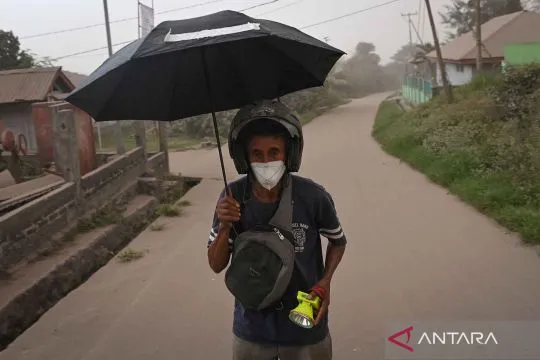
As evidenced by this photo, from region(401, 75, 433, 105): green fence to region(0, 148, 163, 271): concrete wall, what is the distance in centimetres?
1468

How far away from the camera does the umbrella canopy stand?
6.37 feet

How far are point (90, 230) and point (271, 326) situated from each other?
5611 mm

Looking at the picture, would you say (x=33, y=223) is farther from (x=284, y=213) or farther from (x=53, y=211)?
(x=284, y=213)

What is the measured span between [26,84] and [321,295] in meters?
16.1

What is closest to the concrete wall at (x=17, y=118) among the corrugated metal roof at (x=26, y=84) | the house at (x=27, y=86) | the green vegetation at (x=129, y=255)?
the house at (x=27, y=86)

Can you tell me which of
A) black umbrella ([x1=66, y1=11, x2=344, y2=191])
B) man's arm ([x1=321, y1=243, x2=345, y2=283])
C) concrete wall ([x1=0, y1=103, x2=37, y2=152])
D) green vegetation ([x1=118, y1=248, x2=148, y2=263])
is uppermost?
black umbrella ([x1=66, y1=11, x2=344, y2=191])

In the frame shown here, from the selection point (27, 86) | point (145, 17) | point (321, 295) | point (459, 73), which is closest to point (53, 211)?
point (321, 295)

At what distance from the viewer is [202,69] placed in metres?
2.30

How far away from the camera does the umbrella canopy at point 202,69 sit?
1940mm

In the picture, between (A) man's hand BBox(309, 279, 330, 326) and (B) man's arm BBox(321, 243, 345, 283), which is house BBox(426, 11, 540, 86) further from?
(A) man's hand BBox(309, 279, 330, 326)

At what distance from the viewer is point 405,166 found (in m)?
11.5

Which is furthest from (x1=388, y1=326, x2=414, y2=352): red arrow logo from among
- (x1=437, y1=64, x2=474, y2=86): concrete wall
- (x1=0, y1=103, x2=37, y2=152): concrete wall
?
(x1=437, y1=64, x2=474, y2=86): concrete wall

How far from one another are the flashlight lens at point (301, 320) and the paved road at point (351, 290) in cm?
192

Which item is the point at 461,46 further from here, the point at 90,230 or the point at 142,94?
the point at 142,94
